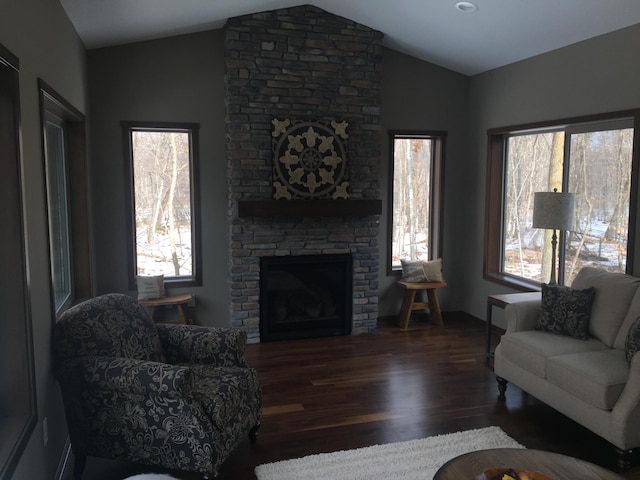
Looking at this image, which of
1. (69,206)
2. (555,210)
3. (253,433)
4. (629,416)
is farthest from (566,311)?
(69,206)

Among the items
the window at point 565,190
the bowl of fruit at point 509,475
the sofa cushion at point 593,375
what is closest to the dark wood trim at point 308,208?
the window at point 565,190

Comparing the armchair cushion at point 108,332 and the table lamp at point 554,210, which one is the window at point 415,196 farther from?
the armchair cushion at point 108,332

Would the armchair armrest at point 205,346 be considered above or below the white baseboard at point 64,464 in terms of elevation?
above

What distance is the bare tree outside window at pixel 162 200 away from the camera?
17.3ft

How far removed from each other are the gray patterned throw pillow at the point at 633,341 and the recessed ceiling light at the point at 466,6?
260 centimetres

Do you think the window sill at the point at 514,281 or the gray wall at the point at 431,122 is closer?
the window sill at the point at 514,281

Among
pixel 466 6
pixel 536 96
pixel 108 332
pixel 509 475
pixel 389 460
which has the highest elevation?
pixel 466 6

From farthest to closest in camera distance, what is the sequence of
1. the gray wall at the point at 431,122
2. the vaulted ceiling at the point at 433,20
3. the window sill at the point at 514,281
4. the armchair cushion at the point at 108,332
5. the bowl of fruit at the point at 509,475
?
the gray wall at the point at 431,122 → the window sill at the point at 514,281 → the vaulted ceiling at the point at 433,20 → the armchair cushion at the point at 108,332 → the bowl of fruit at the point at 509,475

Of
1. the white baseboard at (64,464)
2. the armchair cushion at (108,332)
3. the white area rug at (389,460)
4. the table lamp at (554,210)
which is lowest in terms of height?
the white area rug at (389,460)

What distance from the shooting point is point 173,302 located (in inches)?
200

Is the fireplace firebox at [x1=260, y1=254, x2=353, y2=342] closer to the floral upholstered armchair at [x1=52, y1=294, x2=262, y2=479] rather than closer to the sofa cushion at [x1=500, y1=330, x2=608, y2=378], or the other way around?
the sofa cushion at [x1=500, y1=330, x2=608, y2=378]

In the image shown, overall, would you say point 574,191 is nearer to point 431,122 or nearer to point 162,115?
point 431,122

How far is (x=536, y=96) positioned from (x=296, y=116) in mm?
2251

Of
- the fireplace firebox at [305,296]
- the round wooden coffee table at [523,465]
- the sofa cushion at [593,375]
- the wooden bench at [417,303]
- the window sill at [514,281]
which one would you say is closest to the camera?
the round wooden coffee table at [523,465]
